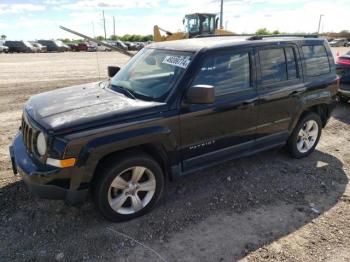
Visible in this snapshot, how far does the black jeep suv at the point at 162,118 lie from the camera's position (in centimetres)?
296

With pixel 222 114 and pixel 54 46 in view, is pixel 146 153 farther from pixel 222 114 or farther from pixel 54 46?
pixel 54 46

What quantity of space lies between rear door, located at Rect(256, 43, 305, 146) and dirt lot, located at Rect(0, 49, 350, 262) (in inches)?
24.2

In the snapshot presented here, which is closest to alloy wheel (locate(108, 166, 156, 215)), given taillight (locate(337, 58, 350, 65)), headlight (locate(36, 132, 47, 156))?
headlight (locate(36, 132, 47, 156))

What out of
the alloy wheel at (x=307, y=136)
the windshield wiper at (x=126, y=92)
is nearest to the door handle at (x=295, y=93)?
the alloy wheel at (x=307, y=136)

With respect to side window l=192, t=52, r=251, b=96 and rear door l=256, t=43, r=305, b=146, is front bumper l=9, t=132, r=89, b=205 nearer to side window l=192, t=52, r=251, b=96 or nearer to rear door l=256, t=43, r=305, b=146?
side window l=192, t=52, r=251, b=96

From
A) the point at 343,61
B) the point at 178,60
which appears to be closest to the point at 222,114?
the point at 178,60

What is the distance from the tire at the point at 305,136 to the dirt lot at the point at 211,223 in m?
0.32

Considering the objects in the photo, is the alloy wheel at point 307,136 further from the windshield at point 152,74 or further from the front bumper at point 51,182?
the front bumper at point 51,182

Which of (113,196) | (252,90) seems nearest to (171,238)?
(113,196)

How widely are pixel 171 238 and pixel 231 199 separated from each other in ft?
3.38

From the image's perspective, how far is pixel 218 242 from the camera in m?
3.14

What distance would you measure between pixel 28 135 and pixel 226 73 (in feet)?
7.51

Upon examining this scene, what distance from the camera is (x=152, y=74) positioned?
3.85 meters

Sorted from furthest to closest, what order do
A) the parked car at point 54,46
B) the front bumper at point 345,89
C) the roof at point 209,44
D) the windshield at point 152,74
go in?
the parked car at point 54,46 → the front bumper at point 345,89 → the roof at point 209,44 → the windshield at point 152,74
